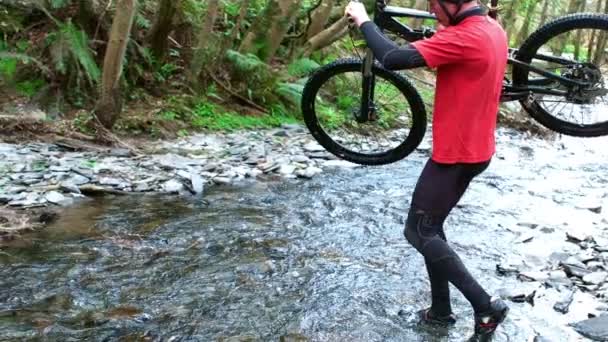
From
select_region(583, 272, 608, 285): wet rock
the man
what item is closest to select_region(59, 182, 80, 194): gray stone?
the man

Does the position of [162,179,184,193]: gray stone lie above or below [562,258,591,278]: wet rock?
below

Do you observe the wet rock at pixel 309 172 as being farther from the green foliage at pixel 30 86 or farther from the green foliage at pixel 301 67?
the green foliage at pixel 30 86

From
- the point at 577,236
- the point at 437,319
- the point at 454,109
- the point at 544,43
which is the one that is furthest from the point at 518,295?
the point at 454,109

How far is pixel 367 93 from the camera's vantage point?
512cm

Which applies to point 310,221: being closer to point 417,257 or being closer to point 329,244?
point 329,244

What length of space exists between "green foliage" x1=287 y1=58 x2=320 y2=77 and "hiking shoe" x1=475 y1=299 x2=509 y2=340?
27.3 ft

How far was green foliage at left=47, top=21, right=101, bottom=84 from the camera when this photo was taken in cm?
930

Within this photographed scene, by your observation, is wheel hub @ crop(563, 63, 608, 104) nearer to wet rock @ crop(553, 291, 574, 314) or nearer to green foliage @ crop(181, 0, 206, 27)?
wet rock @ crop(553, 291, 574, 314)

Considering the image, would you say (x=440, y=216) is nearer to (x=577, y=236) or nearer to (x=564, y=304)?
(x=564, y=304)

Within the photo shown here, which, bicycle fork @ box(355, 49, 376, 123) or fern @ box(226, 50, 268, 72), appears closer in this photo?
bicycle fork @ box(355, 49, 376, 123)

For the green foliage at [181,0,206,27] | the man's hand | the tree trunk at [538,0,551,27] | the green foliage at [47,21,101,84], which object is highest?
the tree trunk at [538,0,551,27]

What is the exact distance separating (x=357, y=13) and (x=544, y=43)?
1767 millimetres

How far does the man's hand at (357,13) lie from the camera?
4.01 m

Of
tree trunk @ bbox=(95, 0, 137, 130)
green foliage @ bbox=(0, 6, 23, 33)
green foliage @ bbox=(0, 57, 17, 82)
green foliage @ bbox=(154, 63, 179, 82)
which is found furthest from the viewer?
green foliage @ bbox=(154, 63, 179, 82)
